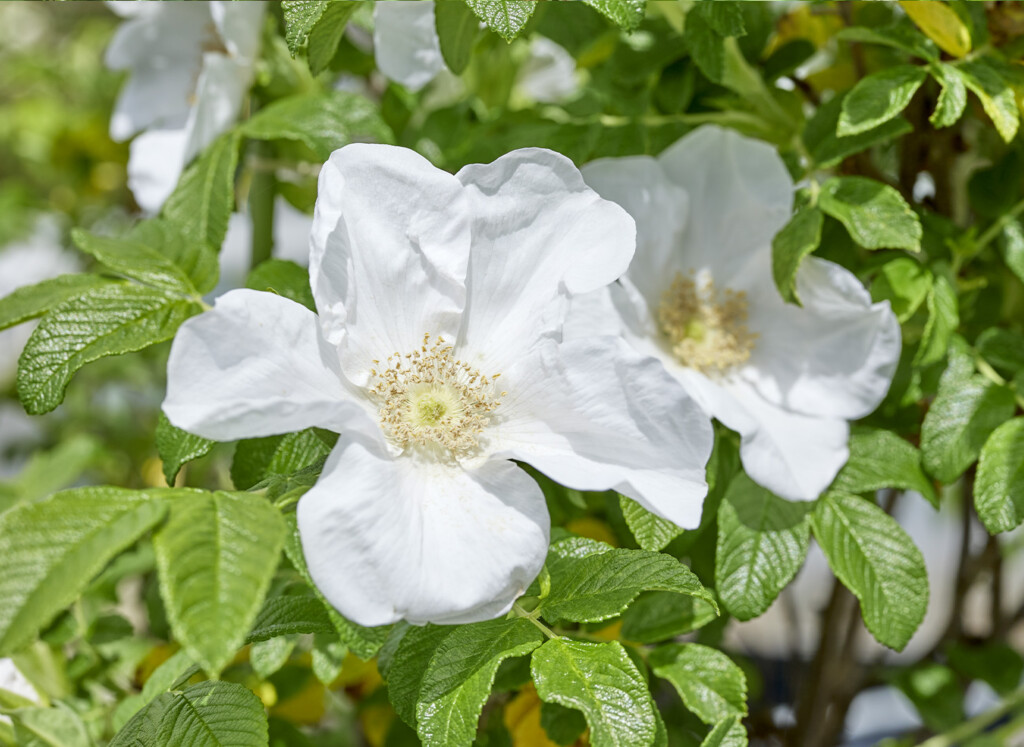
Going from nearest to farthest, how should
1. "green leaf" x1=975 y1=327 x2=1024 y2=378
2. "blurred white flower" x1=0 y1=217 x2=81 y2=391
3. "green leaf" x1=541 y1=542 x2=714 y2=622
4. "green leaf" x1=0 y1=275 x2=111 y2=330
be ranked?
1. "green leaf" x1=541 y1=542 x2=714 y2=622
2. "green leaf" x1=0 y1=275 x2=111 y2=330
3. "green leaf" x1=975 y1=327 x2=1024 y2=378
4. "blurred white flower" x1=0 y1=217 x2=81 y2=391

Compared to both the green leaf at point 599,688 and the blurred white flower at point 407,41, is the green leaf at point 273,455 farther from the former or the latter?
the blurred white flower at point 407,41

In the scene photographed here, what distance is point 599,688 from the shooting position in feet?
1.56

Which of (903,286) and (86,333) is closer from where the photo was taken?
(86,333)

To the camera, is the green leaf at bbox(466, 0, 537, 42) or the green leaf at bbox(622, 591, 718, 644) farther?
the green leaf at bbox(622, 591, 718, 644)

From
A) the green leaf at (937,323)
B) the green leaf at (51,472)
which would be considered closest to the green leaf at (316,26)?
the green leaf at (937,323)

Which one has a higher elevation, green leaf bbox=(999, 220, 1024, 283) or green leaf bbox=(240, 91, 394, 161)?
green leaf bbox=(240, 91, 394, 161)

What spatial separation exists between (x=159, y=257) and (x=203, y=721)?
0.29m

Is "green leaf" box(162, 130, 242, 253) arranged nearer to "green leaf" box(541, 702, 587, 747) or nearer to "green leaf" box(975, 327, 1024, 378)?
"green leaf" box(541, 702, 587, 747)

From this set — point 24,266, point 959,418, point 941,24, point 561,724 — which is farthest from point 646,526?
point 24,266

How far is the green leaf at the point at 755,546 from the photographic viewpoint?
63 cm

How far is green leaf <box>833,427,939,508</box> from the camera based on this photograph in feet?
2.20

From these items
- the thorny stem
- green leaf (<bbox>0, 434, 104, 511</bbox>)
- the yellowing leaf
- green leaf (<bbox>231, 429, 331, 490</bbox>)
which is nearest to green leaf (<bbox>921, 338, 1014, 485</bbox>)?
the yellowing leaf

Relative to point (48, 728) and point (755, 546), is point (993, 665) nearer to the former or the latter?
point (755, 546)

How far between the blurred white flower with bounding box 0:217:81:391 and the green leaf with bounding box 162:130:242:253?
3.92 ft
